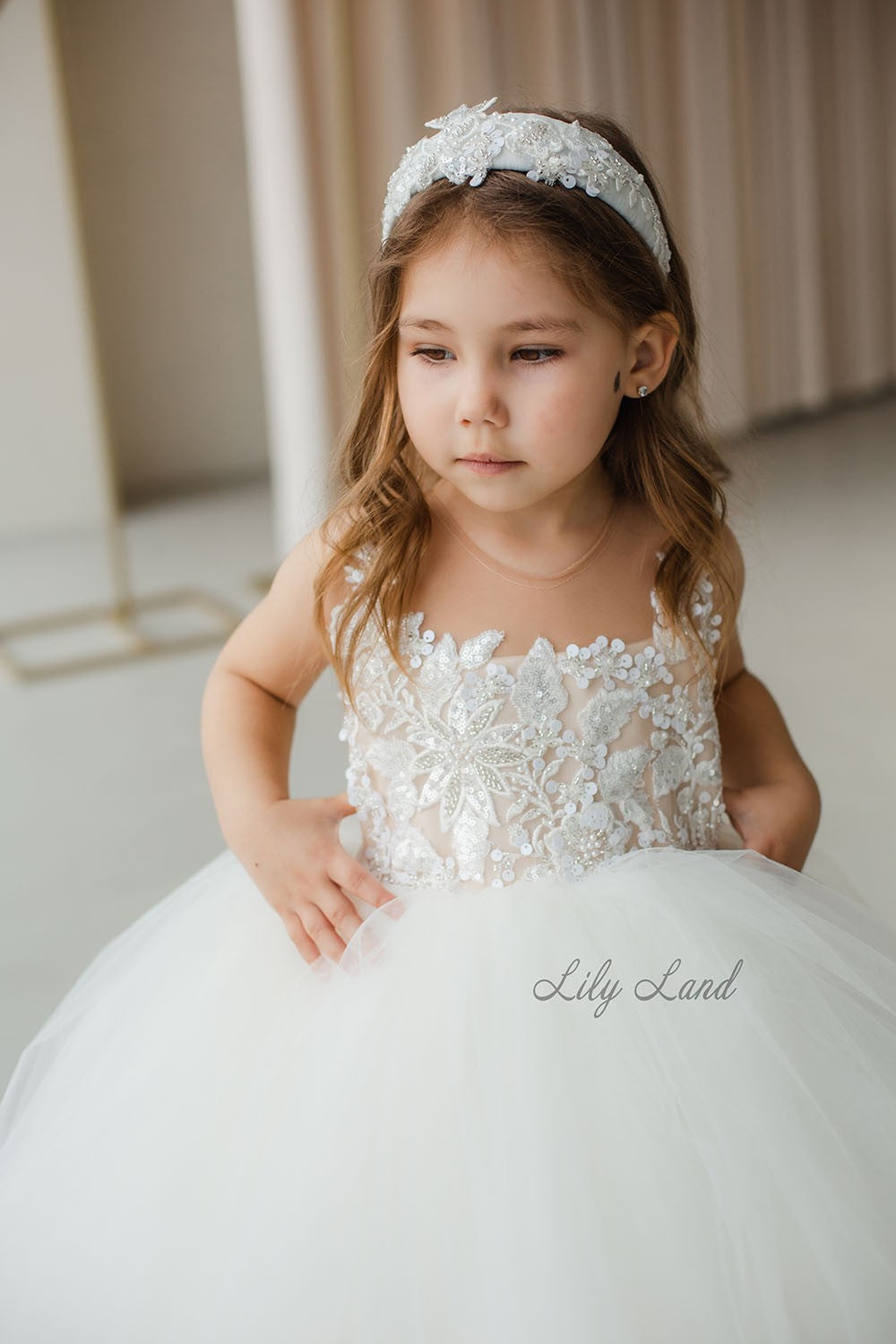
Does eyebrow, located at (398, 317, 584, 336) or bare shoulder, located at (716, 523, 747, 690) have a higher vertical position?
eyebrow, located at (398, 317, 584, 336)

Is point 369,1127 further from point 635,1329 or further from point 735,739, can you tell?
point 735,739

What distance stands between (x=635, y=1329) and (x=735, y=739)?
57 cm

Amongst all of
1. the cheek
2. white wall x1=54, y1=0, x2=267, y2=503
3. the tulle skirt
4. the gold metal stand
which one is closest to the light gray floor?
the gold metal stand

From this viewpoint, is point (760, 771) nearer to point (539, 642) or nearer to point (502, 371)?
point (539, 642)

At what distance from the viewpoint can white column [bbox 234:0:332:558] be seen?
9.80 feet

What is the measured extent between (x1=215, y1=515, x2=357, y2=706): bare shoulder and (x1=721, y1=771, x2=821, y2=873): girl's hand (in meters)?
0.37

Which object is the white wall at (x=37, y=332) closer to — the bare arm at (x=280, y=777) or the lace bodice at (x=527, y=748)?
the bare arm at (x=280, y=777)

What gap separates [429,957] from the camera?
968 millimetres

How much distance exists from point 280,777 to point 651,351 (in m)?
0.46

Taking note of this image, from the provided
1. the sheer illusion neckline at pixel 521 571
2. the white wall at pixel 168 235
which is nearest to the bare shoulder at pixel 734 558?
the sheer illusion neckline at pixel 521 571

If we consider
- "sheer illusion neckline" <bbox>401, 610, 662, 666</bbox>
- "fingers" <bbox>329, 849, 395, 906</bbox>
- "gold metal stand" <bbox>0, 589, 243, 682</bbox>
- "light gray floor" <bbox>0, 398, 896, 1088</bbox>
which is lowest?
"light gray floor" <bbox>0, 398, 896, 1088</bbox>

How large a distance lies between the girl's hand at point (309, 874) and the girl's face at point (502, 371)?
0.29m

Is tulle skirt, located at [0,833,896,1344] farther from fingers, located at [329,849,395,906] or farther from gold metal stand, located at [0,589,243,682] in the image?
gold metal stand, located at [0,589,243,682]

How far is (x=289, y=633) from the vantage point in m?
1.14
